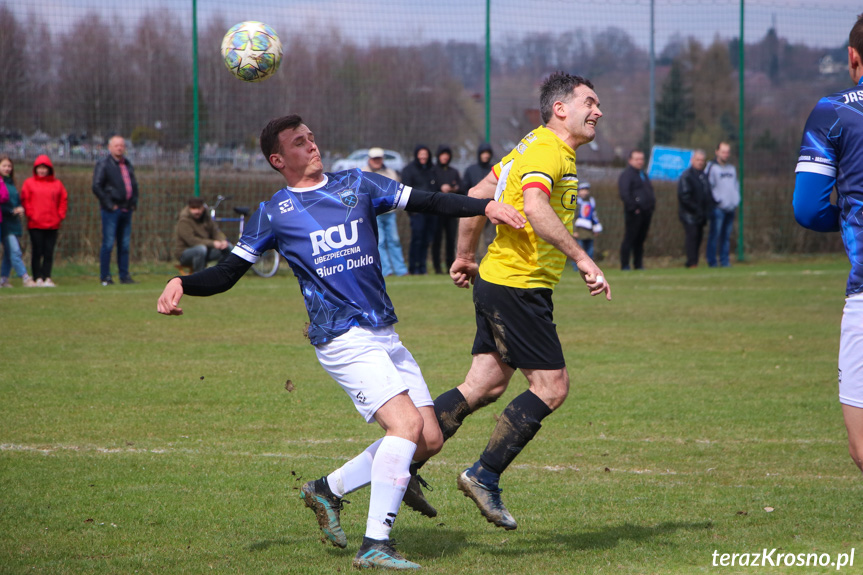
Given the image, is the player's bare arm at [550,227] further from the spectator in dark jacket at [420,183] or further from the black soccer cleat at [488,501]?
the spectator in dark jacket at [420,183]

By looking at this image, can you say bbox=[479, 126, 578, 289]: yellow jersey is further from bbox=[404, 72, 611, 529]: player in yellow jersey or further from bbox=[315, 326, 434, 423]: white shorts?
bbox=[315, 326, 434, 423]: white shorts

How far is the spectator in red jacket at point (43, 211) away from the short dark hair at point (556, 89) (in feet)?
38.0

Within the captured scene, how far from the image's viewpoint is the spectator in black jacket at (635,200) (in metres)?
17.6

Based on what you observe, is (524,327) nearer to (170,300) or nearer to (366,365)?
(366,365)

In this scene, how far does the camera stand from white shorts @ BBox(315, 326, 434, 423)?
13.5ft

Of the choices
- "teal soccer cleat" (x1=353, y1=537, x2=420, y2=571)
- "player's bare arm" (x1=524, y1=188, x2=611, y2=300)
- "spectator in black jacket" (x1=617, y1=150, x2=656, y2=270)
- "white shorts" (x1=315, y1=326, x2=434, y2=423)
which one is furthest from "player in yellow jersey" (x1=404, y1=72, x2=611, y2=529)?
"spectator in black jacket" (x1=617, y1=150, x2=656, y2=270)

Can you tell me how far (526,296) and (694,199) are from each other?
47.3ft

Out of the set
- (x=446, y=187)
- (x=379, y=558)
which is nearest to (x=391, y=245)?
(x=446, y=187)

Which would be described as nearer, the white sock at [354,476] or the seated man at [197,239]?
the white sock at [354,476]

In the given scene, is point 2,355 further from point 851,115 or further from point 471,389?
point 851,115

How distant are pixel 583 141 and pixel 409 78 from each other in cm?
1459

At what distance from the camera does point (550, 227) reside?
4.41 m

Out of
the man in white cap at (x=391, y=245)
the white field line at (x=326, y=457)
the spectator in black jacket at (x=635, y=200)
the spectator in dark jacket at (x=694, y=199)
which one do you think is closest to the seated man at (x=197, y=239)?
the man in white cap at (x=391, y=245)

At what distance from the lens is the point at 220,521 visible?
15.5 ft
